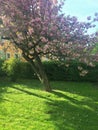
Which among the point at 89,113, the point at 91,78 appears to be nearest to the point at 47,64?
the point at 91,78

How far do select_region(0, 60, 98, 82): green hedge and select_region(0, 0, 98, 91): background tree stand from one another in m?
8.16

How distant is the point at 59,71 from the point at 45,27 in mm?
9957

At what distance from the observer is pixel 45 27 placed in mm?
14523

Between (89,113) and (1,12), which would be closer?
(89,113)

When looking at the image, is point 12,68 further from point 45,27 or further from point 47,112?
point 47,112

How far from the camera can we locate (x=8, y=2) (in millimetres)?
14625

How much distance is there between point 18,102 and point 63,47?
11.6 ft

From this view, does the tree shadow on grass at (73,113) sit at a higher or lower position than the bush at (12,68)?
lower

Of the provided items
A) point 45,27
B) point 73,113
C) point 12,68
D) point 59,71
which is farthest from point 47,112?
point 59,71

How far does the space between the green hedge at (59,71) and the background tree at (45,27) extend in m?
8.16

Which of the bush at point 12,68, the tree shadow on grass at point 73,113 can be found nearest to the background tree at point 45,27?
the tree shadow on grass at point 73,113

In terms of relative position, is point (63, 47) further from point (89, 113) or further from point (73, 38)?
point (89, 113)

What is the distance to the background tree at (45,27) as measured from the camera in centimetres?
1462

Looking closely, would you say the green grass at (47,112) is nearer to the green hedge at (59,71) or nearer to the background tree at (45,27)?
the background tree at (45,27)
